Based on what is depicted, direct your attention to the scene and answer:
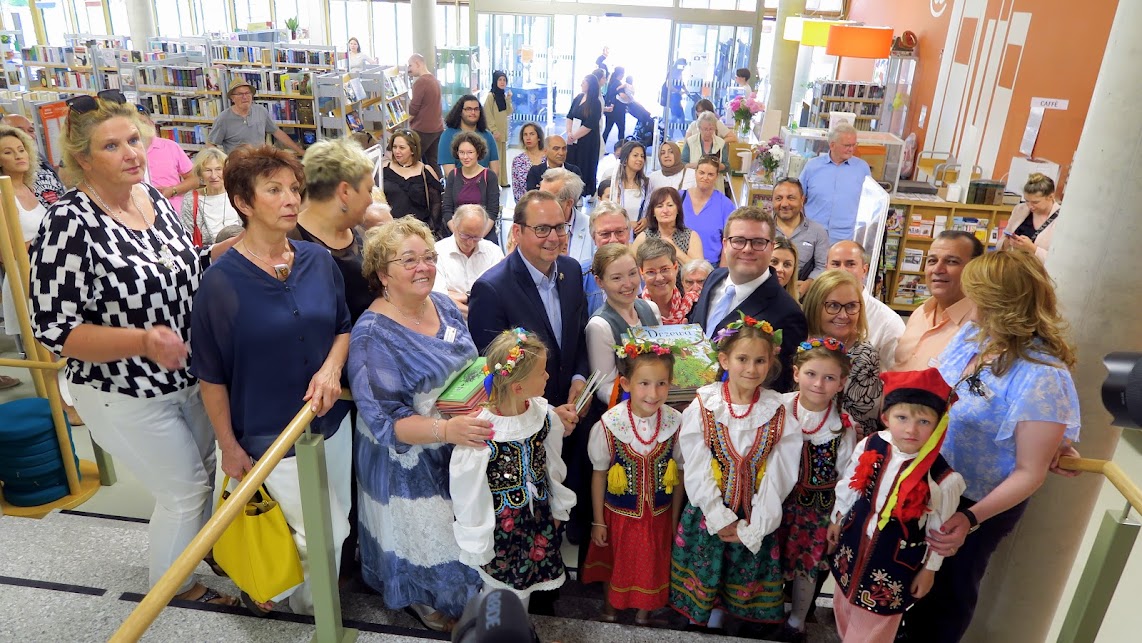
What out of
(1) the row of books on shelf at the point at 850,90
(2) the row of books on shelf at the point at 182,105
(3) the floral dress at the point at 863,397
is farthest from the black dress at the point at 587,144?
(3) the floral dress at the point at 863,397

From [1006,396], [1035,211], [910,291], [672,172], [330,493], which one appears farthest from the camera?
[910,291]

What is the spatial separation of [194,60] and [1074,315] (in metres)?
12.9

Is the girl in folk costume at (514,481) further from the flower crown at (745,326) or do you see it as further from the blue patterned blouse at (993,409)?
the blue patterned blouse at (993,409)

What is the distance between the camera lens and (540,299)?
310 centimetres

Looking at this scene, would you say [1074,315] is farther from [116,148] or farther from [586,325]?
[116,148]

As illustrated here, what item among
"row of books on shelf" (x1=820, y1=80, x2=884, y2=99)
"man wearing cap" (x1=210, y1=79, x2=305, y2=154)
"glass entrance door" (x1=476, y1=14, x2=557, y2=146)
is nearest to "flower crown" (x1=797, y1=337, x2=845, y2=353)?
"man wearing cap" (x1=210, y1=79, x2=305, y2=154)

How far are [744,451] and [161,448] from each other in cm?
197

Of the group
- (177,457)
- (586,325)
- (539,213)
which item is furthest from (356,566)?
(539,213)

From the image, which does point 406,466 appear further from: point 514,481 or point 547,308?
point 547,308

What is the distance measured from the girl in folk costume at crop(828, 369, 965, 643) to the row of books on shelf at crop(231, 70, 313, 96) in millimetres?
9474

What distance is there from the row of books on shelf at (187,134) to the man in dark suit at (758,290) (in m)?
9.51

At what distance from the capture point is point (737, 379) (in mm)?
2646

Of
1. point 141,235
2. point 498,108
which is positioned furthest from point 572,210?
point 498,108

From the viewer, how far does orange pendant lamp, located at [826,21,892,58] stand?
843cm
